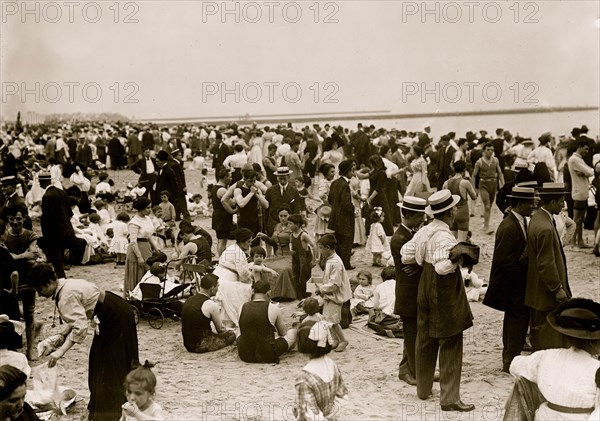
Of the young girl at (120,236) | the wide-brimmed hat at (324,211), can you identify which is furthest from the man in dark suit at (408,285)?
the young girl at (120,236)

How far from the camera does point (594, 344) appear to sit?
398 cm

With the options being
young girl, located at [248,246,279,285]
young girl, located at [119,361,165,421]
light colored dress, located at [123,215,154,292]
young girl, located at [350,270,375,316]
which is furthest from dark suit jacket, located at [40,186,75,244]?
young girl, located at [119,361,165,421]

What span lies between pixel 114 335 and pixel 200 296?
7.37 feet

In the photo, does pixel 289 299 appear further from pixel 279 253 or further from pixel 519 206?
pixel 519 206

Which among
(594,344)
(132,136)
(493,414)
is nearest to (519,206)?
(493,414)

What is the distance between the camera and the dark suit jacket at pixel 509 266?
6.36 metres

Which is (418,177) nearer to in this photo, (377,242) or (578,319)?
(377,242)

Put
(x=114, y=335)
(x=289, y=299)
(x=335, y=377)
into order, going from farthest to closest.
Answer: (x=289, y=299) → (x=114, y=335) → (x=335, y=377)

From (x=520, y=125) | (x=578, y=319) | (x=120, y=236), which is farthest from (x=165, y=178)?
(x=520, y=125)

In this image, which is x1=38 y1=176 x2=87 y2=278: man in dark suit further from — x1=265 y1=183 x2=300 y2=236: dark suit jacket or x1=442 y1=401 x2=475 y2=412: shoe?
x1=442 y1=401 x2=475 y2=412: shoe

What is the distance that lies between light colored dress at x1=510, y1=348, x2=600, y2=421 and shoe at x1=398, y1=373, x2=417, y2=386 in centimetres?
239

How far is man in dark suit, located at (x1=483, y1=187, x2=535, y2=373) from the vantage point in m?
6.36

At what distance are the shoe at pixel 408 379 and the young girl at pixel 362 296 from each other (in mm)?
2083

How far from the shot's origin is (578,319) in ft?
13.2
